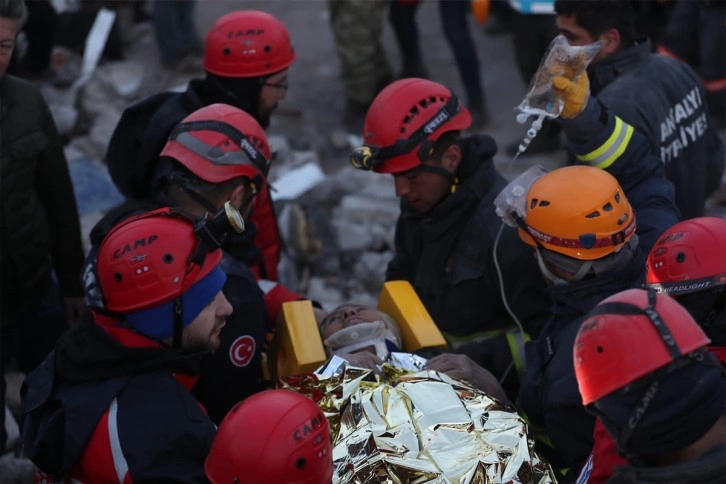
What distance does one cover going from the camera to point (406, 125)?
3838 millimetres

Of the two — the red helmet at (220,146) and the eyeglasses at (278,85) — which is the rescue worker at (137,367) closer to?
the red helmet at (220,146)

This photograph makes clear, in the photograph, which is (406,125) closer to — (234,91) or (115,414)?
(234,91)

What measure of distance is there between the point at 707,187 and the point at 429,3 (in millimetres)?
6461

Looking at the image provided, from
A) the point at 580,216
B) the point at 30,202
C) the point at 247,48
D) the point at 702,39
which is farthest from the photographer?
the point at 702,39

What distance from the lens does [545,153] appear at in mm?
7891

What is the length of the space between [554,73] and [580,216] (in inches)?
27.9

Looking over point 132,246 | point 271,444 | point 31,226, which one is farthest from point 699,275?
point 31,226

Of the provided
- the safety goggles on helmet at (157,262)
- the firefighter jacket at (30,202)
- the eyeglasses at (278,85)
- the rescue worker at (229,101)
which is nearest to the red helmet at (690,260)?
the safety goggles on helmet at (157,262)

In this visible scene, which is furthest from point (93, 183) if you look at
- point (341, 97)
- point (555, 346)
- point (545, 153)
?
point (555, 346)

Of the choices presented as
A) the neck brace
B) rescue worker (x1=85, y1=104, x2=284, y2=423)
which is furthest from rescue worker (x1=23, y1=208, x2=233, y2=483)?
the neck brace

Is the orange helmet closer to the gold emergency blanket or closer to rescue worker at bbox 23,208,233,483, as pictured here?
the gold emergency blanket

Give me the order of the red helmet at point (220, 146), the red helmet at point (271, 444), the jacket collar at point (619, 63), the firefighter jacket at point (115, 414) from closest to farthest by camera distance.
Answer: the red helmet at point (271, 444), the firefighter jacket at point (115, 414), the red helmet at point (220, 146), the jacket collar at point (619, 63)

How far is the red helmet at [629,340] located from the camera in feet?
7.41

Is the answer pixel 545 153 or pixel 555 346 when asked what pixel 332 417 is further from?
pixel 545 153
